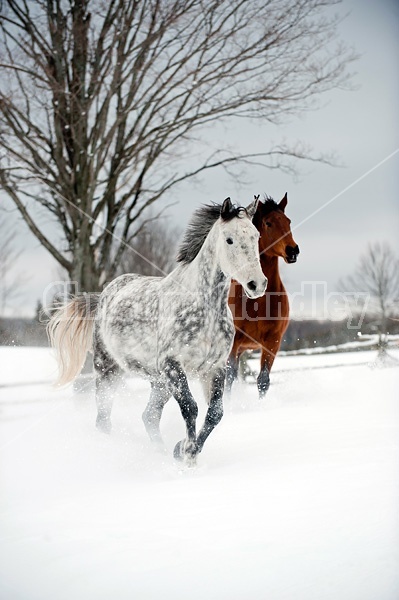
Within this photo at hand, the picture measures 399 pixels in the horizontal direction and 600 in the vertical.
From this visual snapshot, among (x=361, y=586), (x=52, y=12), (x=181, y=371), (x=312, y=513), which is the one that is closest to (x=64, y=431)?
(x=181, y=371)

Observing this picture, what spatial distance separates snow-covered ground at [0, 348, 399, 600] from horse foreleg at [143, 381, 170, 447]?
0.40 ft

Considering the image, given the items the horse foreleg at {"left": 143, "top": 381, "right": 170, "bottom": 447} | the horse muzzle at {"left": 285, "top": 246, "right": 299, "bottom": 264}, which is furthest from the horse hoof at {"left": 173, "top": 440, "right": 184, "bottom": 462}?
the horse muzzle at {"left": 285, "top": 246, "right": 299, "bottom": 264}

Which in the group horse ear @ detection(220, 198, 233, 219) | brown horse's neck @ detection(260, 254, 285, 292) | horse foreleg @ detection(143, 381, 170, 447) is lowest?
horse foreleg @ detection(143, 381, 170, 447)

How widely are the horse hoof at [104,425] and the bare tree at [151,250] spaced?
3.66m

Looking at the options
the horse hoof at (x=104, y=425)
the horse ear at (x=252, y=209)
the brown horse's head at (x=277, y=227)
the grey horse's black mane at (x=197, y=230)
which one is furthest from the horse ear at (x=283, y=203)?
the horse hoof at (x=104, y=425)

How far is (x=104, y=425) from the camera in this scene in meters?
4.23

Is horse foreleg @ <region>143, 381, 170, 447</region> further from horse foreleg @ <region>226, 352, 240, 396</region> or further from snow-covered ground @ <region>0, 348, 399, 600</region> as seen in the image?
horse foreleg @ <region>226, 352, 240, 396</region>

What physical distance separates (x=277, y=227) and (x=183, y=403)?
1.52 m

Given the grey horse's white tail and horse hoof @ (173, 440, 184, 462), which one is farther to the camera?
the grey horse's white tail

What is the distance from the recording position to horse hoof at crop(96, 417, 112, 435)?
420cm

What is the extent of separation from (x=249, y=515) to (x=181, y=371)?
1174 millimetres

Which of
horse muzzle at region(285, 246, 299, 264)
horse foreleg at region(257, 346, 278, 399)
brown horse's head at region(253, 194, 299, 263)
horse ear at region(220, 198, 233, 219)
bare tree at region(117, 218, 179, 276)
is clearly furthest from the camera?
bare tree at region(117, 218, 179, 276)

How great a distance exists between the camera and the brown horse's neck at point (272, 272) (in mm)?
4555

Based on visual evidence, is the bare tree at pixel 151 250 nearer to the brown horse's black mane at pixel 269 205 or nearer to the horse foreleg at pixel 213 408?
the brown horse's black mane at pixel 269 205
